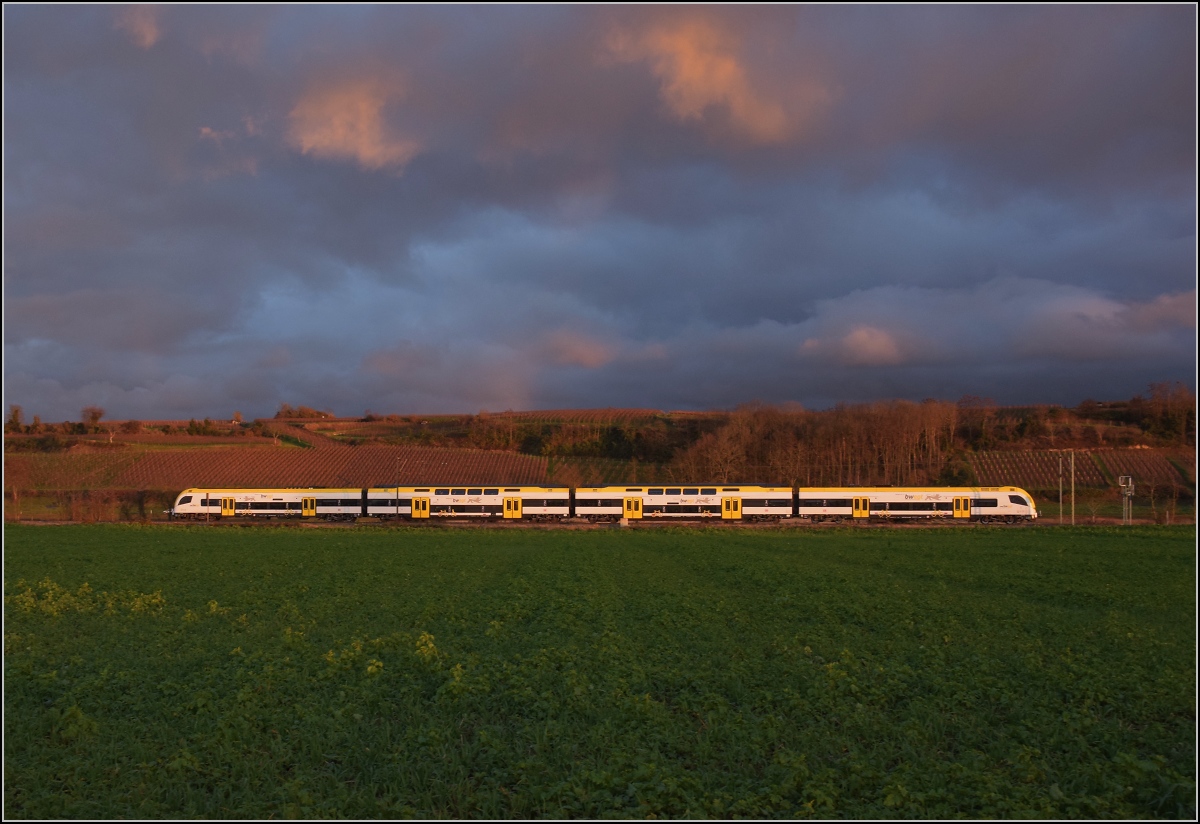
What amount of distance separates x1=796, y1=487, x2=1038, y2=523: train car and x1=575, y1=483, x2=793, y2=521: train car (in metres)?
2.68

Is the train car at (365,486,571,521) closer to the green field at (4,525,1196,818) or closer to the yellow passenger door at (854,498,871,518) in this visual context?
the yellow passenger door at (854,498,871,518)

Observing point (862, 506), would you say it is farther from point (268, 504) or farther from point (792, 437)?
point (268, 504)

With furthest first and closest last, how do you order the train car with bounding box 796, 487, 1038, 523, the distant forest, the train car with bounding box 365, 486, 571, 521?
the distant forest
the train car with bounding box 365, 486, 571, 521
the train car with bounding box 796, 487, 1038, 523

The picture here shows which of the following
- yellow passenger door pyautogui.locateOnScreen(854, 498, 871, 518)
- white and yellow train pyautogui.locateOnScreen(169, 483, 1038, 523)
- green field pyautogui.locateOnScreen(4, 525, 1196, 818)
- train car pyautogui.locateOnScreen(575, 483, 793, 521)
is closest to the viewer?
green field pyautogui.locateOnScreen(4, 525, 1196, 818)

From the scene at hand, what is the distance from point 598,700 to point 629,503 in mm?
52342

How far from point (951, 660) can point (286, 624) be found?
637 inches

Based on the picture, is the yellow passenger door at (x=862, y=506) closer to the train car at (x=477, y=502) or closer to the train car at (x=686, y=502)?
the train car at (x=686, y=502)

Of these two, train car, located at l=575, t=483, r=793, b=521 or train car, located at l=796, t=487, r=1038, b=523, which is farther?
train car, located at l=575, t=483, r=793, b=521

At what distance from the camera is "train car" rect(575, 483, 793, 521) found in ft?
208

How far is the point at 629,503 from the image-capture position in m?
64.4

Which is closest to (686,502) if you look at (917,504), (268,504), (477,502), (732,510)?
(732,510)

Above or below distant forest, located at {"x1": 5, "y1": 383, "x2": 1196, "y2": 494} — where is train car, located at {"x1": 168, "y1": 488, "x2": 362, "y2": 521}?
below

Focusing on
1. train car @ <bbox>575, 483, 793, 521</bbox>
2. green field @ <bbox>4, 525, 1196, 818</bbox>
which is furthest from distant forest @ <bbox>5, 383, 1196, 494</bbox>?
green field @ <bbox>4, 525, 1196, 818</bbox>

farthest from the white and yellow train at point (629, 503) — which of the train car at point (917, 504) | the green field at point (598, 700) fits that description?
the green field at point (598, 700)
